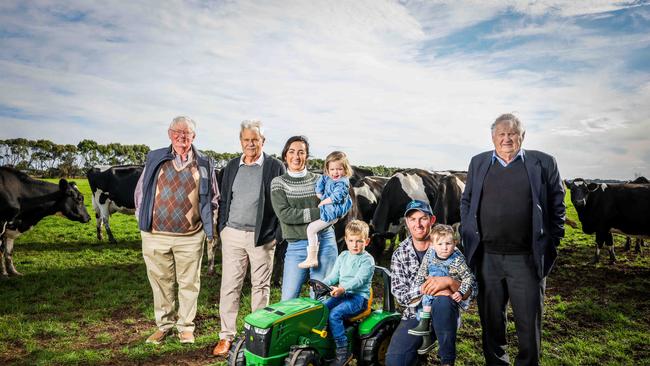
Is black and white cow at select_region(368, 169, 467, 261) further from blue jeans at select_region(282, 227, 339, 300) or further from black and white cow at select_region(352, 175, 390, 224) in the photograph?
blue jeans at select_region(282, 227, 339, 300)

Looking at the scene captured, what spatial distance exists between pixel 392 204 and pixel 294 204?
6899mm

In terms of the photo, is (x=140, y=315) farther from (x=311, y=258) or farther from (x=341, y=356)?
(x=341, y=356)

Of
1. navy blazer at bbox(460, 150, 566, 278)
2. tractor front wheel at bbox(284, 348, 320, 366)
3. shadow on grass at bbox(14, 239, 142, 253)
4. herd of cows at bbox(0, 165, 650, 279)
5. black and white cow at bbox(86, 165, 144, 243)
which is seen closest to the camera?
tractor front wheel at bbox(284, 348, 320, 366)

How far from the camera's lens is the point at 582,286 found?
8.54 metres

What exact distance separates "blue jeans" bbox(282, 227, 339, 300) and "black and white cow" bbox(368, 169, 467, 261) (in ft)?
17.1

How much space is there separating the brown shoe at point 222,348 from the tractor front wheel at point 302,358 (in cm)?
172

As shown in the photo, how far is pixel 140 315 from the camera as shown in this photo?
21.6 ft

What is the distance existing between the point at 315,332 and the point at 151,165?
2771 millimetres

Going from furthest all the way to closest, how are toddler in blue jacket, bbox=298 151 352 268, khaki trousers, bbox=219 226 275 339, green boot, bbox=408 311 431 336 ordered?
khaki trousers, bbox=219 226 275 339
toddler in blue jacket, bbox=298 151 352 268
green boot, bbox=408 311 431 336

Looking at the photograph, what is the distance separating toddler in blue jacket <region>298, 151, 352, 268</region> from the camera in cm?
406

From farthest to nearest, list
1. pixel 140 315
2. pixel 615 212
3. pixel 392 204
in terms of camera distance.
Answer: pixel 615 212 → pixel 392 204 → pixel 140 315

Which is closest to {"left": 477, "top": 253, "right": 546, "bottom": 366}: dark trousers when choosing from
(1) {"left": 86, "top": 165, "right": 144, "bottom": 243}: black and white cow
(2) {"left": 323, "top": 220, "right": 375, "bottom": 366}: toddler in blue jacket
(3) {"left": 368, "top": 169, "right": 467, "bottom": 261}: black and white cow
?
(2) {"left": 323, "top": 220, "right": 375, "bottom": 366}: toddler in blue jacket

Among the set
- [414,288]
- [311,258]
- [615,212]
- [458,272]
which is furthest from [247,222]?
[615,212]

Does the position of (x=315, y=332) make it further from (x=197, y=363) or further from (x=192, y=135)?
(x=192, y=135)
